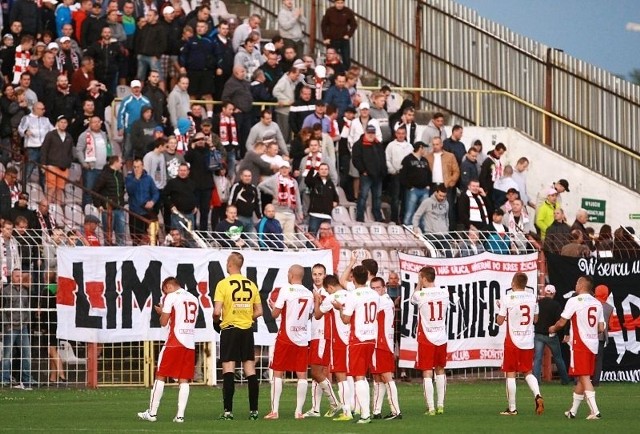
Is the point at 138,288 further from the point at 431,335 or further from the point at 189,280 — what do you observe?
the point at 431,335

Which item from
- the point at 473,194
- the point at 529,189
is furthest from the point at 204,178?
the point at 529,189

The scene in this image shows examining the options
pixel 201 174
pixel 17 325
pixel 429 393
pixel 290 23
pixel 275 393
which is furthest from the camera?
pixel 290 23

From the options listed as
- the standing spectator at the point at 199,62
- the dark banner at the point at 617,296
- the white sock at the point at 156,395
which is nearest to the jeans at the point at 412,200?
the dark banner at the point at 617,296

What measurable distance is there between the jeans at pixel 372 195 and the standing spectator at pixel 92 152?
17.8 feet

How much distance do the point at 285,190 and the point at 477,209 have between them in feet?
13.7

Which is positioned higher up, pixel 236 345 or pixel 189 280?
pixel 189 280

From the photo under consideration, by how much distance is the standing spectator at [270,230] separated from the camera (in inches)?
1172

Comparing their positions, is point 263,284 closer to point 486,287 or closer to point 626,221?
point 486,287

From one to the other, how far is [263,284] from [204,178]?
3407 millimetres

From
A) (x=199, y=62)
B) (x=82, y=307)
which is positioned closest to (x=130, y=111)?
(x=199, y=62)

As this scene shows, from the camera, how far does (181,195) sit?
30734mm

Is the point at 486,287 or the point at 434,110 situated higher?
the point at 434,110

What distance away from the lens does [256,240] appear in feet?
95.9

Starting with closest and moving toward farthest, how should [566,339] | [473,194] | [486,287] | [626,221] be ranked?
[566,339]
[486,287]
[473,194]
[626,221]
